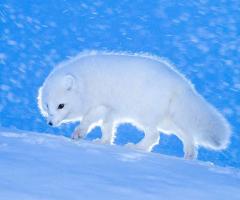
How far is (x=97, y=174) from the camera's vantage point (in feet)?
8.19

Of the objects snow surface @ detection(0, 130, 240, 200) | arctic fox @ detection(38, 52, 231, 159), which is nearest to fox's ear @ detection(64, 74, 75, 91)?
arctic fox @ detection(38, 52, 231, 159)

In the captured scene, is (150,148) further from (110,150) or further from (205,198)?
(205,198)

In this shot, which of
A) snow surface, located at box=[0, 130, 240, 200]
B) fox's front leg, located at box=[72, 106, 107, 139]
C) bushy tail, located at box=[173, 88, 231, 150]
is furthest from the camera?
fox's front leg, located at box=[72, 106, 107, 139]

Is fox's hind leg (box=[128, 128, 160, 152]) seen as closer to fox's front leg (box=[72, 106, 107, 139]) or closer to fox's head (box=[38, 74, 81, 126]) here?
fox's front leg (box=[72, 106, 107, 139])

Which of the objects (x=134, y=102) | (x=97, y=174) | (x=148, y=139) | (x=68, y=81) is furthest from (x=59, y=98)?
(x=97, y=174)

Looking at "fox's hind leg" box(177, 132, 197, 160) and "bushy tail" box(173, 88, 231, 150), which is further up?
"bushy tail" box(173, 88, 231, 150)

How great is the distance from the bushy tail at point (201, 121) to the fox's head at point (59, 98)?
0.81 meters

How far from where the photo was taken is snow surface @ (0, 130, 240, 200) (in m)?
2.11

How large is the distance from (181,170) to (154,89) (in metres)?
1.41

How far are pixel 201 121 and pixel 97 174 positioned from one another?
1.99m

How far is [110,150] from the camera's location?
3.43m

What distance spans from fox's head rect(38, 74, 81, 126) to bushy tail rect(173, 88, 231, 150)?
0.81 m

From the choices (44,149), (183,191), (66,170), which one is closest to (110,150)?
(44,149)

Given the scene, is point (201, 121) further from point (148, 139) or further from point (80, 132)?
point (80, 132)
